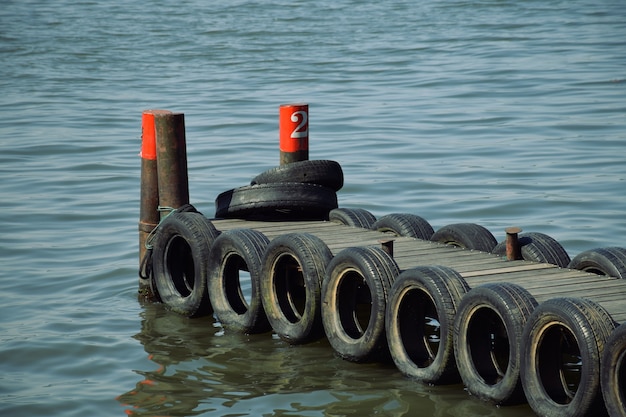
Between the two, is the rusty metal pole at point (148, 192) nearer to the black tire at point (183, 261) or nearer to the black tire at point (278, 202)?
the black tire at point (183, 261)

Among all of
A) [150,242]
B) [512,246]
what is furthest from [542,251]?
[150,242]

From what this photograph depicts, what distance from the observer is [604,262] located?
9.87 m

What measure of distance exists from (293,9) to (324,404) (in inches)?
1501

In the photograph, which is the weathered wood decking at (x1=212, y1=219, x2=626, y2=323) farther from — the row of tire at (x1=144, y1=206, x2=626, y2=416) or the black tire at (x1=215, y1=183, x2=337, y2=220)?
the row of tire at (x1=144, y1=206, x2=626, y2=416)

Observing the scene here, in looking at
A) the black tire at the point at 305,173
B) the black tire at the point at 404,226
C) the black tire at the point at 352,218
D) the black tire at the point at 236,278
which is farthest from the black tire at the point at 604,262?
the black tire at the point at 305,173

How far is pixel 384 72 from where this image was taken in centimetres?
3300

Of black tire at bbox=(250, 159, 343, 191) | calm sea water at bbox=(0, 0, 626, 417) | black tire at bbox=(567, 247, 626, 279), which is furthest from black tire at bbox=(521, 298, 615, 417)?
black tire at bbox=(250, 159, 343, 191)

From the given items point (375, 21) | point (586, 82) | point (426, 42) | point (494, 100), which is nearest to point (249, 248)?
point (494, 100)

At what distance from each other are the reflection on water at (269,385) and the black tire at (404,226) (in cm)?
156

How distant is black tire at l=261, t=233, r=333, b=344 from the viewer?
1029cm

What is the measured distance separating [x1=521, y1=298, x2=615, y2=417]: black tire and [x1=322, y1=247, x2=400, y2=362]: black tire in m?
1.62

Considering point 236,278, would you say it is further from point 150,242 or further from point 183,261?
point 150,242

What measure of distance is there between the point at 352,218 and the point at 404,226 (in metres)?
0.65

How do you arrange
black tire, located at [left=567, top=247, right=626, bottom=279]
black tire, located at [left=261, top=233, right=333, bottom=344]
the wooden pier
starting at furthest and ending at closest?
black tire, located at [left=261, top=233, right=333, bottom=344] < black tire, located at [left=567, top=247, right=626, bottom=279] < the wooden pier
